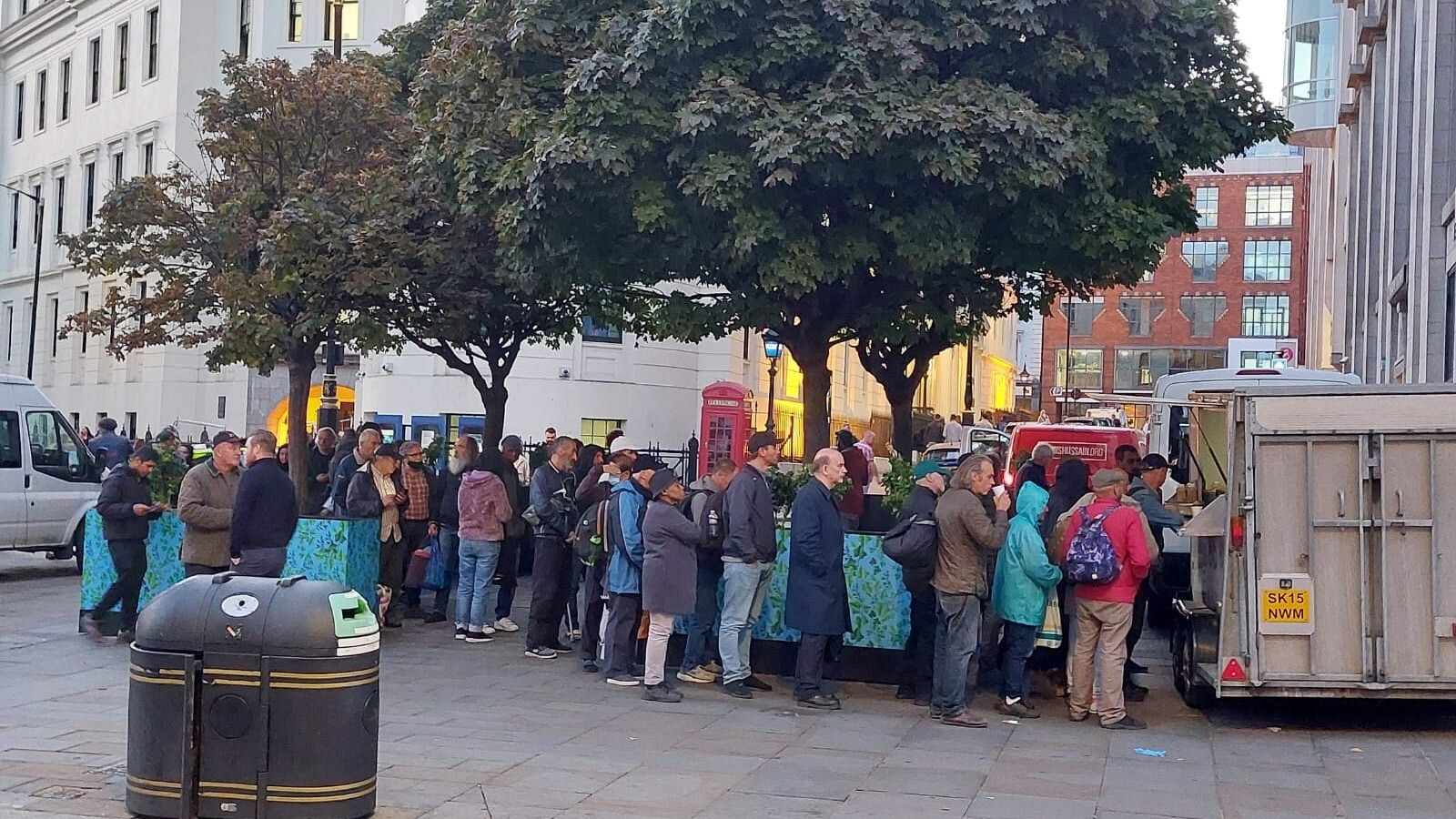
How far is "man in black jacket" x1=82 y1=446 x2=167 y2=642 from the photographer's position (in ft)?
43.3

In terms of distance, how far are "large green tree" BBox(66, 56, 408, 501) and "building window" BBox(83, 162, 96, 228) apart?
31616mm

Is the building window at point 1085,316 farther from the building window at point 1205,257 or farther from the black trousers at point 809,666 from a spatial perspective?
the black trousers at point 809,666

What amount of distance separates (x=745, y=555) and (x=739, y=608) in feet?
1.42

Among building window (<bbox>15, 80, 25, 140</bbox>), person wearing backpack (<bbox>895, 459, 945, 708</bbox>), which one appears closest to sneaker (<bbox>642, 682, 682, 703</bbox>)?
person wearing backpack (<bbox>895, 459, 945, 708</bbox>)

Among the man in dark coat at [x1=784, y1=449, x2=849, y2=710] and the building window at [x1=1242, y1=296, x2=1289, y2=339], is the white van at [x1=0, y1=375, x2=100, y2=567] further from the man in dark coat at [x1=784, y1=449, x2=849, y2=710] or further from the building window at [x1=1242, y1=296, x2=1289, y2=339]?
the building window at [x1=1242, y1=296, x2=1289, y2=339]

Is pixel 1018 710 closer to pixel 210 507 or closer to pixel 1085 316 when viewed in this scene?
pixel 210 507

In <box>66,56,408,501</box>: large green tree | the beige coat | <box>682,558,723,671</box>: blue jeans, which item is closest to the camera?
the beige coat

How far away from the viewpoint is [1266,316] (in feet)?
287

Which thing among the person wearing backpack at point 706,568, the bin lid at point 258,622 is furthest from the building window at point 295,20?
the bin lid at point 258,622

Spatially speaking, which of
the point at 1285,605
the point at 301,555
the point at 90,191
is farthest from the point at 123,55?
the point at 1285,605

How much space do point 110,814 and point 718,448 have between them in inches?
948

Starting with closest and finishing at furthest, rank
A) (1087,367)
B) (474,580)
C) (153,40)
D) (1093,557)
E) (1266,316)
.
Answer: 1. (1093,557)
2. (474,580)
3. (153,40)
4. (1266,316)
5. (1087,367)

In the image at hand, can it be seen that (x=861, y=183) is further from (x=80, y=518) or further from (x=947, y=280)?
(x=80, y=518)

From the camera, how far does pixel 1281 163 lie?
86.2 metres
